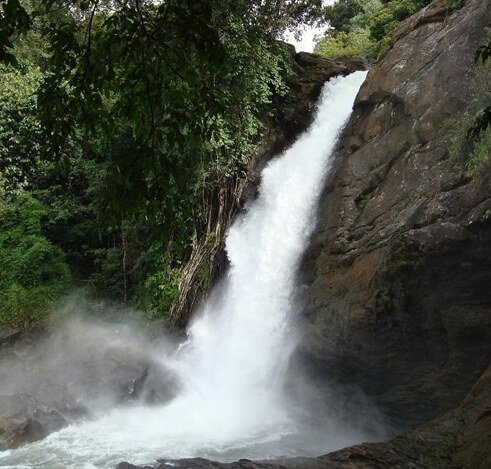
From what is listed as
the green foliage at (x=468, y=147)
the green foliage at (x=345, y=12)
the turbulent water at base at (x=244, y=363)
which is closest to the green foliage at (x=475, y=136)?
the green foliage at (x=468, y=147)

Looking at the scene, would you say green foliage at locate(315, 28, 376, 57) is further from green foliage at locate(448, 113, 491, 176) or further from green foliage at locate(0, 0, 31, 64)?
green foliage at locate(0, 0, 31, 64)

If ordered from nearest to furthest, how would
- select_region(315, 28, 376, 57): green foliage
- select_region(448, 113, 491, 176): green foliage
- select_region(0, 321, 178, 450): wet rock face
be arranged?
select_region(448, 113, 491, 176): green foliage → select_region(0, 321, 178, 450): wet rock face → select_region(315, 28, 376, 57): green foliage

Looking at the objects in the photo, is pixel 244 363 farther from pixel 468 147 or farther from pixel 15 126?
pixel 15 126

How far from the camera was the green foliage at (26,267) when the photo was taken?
13.2 metres

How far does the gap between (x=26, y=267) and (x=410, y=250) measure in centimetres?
1046

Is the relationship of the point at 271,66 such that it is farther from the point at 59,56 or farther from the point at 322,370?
the point at 59,56

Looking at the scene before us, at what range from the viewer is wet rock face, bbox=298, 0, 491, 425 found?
25.5ft

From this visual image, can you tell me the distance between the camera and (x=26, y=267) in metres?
14.2

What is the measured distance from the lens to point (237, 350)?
1196cm

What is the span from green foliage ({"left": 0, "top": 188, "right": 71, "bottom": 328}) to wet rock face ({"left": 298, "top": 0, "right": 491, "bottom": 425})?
708 centimetres

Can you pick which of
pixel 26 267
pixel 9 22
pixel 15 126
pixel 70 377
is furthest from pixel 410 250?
pixel 15 126

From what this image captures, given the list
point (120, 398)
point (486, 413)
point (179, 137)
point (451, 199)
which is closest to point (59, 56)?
point (179, 137)

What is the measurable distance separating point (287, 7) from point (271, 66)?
116 inches

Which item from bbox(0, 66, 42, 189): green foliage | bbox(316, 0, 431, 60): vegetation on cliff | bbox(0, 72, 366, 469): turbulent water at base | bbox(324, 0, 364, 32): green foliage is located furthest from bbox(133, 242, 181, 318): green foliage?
bbox(324, 0, 364, 32): green foliage
